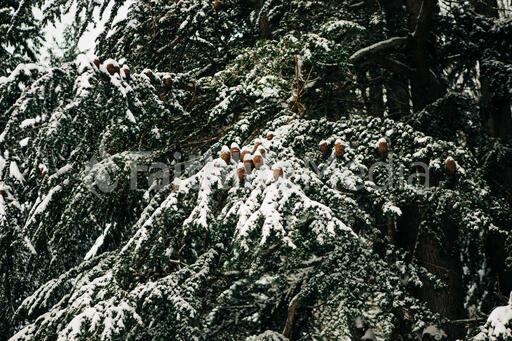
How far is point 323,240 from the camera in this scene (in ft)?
6.91

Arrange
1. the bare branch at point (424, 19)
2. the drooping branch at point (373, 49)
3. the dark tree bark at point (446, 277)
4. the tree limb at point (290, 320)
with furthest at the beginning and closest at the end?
the dark tree bark at point (446, 277) < the drooping branch at point (373, 49) < the bare branch at point (424, 19) < the tree limb at point (290, 320)

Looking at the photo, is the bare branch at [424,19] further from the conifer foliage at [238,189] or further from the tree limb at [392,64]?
the tree limb at [392,64]

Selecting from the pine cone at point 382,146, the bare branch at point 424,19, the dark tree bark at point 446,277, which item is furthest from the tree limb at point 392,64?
the pine cone at point 382,146

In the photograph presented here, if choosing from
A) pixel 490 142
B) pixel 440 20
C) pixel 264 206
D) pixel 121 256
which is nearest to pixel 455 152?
pixel 264 206

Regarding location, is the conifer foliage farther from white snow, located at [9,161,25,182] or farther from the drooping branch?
the drooping branch

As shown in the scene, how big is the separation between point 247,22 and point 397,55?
244 cm

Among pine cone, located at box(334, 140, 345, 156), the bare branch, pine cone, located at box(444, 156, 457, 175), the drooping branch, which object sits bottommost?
pine cone, located at box(444, 156, 457, 175)

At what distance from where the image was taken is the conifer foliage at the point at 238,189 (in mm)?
2496

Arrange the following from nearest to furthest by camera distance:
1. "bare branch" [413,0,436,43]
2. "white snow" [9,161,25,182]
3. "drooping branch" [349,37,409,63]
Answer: "white snow" [9,161,25,182], "bare branch" [413,0,436,43], "drooping branch" [349,37,409,63]

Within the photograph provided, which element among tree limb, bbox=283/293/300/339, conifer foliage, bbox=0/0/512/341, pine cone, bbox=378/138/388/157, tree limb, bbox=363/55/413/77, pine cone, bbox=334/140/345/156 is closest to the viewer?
conifer foliage, bbox=0/0/512/341

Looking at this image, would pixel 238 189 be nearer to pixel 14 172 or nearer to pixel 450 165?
pixel 450 165

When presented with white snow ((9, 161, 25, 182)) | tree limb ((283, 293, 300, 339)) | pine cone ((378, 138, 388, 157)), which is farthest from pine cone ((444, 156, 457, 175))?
white snow ((9, 161, 25, 182))

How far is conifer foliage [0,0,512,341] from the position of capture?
8.19 feet

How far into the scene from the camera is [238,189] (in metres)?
2.45
